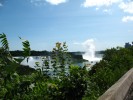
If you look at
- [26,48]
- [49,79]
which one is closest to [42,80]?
[26,48]

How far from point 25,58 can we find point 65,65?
149 inches

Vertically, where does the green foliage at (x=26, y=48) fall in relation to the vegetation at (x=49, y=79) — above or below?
above

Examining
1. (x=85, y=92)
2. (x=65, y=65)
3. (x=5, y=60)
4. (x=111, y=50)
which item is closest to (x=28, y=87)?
(x=5, y=60)

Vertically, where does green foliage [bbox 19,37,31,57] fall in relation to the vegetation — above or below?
above

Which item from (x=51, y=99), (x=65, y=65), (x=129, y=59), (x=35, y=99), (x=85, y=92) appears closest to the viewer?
(x=35, y=99)

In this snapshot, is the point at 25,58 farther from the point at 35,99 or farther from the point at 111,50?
the point at 111,50

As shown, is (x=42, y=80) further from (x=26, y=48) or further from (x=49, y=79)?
(x=49, y=79)

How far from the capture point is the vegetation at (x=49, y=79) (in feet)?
13.7

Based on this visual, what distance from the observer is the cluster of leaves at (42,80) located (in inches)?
162

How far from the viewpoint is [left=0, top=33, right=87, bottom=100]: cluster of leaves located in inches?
162

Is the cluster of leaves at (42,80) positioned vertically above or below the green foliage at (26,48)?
below

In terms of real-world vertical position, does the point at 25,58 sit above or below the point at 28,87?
above

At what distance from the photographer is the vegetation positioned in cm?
417

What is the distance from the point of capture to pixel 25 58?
4.20m
